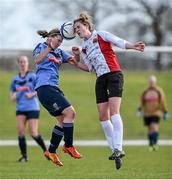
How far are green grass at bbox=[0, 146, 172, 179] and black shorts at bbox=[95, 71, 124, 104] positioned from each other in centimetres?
141

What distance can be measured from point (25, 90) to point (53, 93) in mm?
5039

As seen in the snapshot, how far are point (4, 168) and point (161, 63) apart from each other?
16.1m

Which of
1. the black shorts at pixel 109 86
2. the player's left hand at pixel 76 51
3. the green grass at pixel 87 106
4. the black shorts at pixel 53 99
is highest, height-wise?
the green grass at pixel 87 106

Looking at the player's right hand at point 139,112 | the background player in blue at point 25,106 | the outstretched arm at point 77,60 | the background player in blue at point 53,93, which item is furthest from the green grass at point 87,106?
the background player in blue at point 53,93

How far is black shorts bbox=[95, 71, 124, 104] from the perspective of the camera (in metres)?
12.2

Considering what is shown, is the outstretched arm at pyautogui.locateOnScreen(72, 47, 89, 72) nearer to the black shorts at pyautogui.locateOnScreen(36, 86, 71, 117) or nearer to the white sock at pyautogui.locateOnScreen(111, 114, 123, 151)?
the black shorts at pyautogui.locateOnScreen(36, 86, 71, 117)

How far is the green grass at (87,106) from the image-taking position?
30.3 metres

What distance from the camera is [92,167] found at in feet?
50.5

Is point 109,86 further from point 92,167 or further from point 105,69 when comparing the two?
point 92,167

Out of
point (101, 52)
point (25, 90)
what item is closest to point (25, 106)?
point (25, 90)

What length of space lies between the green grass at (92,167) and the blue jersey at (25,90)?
114 centimetres

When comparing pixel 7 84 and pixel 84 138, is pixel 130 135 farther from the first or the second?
pixel 7 84

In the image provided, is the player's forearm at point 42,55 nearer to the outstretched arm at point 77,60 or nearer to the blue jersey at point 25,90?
the outstretched arm at point 77,60

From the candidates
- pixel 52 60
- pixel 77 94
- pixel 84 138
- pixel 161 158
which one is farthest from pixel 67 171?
pixel 77 94
